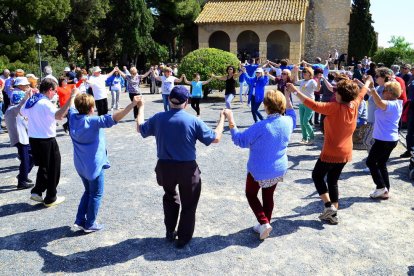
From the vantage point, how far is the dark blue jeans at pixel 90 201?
4.59 m

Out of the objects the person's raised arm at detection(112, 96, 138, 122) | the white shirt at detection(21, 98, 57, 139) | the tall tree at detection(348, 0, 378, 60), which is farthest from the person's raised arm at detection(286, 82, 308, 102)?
the tall tree at detection(348, 0, 378, 60)

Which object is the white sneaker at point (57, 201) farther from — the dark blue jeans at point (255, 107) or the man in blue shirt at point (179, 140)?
the dark blue jeans at point (255, 107)

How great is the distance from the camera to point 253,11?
29078 mm

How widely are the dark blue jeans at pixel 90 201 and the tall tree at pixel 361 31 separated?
30.1 metres

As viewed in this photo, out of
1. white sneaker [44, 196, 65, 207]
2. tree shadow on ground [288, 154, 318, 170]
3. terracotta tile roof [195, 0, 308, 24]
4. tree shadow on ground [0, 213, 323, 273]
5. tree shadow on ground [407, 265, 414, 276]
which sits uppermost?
terracotta tile roof [195, 0, 308, 24]

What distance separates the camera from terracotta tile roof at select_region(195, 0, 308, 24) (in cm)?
2755

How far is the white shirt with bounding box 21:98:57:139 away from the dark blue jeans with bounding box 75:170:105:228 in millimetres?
1284

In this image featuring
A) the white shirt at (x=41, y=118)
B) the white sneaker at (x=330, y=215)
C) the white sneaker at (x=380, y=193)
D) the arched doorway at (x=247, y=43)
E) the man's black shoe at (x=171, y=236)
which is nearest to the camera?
the man's black shoe at (x=171, y=236)

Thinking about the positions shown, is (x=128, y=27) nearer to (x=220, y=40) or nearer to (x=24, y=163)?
(x=220, y=40)

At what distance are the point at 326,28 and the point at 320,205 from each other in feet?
92.6

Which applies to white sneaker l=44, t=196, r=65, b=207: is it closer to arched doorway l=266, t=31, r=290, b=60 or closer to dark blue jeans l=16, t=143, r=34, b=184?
dark blue jeans l=16, t=143, r=34, b=184

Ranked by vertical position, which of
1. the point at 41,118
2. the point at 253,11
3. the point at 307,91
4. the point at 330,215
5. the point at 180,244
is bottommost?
the point at 180,244

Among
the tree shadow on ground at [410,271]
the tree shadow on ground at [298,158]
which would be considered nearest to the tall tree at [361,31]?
the tree shadow on ground at [298,158]

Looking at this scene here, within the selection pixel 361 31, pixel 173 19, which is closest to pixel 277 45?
pixel 361 31
